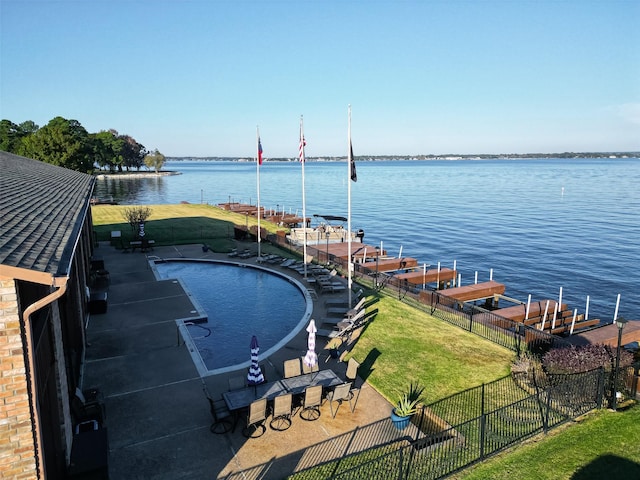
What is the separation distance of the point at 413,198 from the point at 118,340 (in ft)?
291

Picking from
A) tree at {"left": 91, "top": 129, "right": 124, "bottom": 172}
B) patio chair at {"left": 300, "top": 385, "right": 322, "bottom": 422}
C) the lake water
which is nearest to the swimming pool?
patio chair at {"left": 300, "top": 385, "right": 322, "bottom": 422}

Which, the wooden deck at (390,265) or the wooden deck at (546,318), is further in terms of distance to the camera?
the wooden deck at (390,265)

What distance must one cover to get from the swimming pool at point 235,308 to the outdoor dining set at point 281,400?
238 centimetres

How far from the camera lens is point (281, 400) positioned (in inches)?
410

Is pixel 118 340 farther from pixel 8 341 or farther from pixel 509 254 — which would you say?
pixel 509 254

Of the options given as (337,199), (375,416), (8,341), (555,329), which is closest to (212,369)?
(375,416)

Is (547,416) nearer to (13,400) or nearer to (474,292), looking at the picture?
(13,400)

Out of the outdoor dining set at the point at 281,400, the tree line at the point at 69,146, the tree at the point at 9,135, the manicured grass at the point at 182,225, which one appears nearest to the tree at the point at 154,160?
the tree line at the point at 69,146

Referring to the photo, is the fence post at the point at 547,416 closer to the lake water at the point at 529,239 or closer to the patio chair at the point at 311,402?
the patio chair at the point at 311,402

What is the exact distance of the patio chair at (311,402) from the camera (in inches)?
431

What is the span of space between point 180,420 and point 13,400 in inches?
208

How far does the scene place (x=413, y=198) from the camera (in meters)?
99.1

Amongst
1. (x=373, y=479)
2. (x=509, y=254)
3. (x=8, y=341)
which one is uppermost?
(x=8, y=341)

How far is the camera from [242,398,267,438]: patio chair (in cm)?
998
